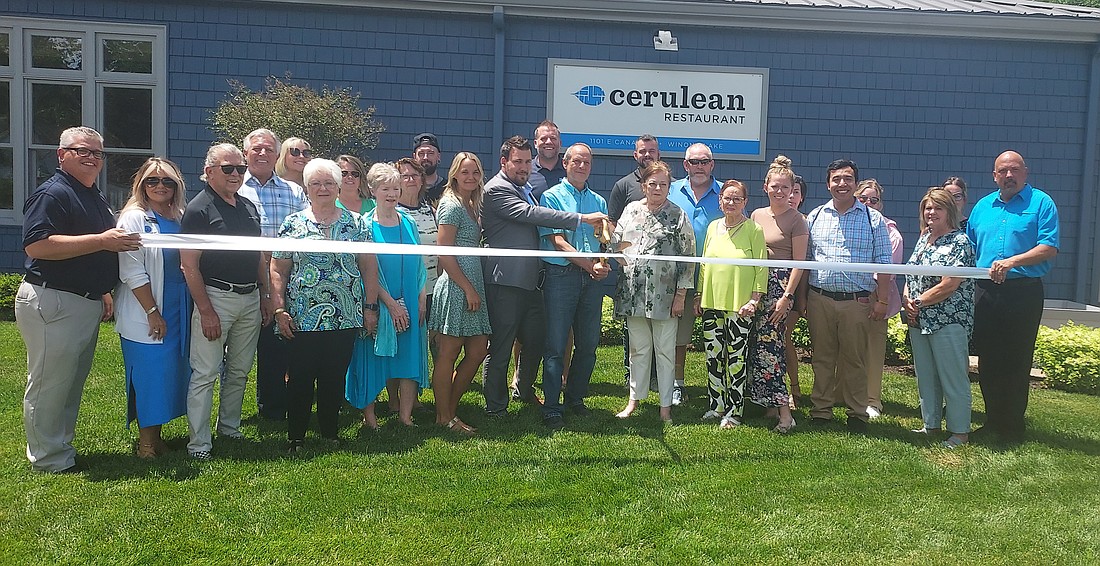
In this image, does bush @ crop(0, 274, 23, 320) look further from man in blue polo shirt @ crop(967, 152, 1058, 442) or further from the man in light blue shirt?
man in blue polo shirt @ crop(967, 152, 1058, 442)

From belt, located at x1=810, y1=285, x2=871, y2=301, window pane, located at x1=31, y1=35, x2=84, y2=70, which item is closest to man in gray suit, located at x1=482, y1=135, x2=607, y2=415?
belt, located at x1=810, y1=285, x2=871, y2=301

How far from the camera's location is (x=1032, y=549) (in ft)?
12.0

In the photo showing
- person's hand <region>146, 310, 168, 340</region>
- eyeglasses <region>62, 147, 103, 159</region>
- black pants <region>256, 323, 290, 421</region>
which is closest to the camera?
eyeglasses <region>62, 147, 103, 159</region>

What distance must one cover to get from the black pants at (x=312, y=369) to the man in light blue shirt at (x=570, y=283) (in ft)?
4.34

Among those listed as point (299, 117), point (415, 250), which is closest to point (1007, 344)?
point (415, 250)

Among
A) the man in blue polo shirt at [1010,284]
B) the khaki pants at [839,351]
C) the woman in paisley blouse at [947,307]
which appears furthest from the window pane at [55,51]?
the man in blue polo shirt at [1010,284]

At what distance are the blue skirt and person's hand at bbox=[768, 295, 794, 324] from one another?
11.9ft

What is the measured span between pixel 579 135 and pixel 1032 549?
25.0ft

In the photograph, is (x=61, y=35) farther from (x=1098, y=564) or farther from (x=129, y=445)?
(x=1098, y=564)

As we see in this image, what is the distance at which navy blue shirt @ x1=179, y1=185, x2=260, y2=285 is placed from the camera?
4.43 meters

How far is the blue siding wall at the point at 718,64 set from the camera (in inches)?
397

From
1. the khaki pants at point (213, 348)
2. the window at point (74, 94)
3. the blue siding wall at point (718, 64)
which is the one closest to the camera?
the khaki pants at point (213, 348)

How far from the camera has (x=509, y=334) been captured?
5441mm

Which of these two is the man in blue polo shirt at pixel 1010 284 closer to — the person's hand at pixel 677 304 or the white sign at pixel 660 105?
the person's hand at pixel 677 304
